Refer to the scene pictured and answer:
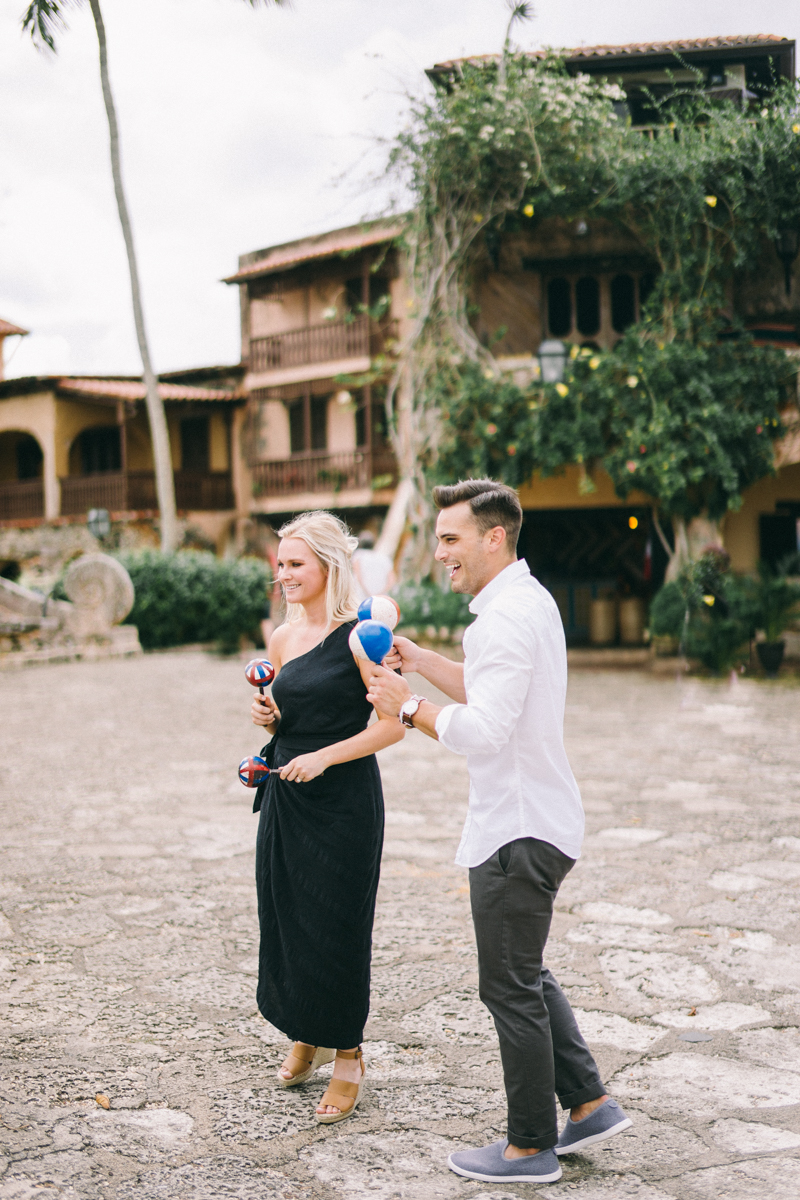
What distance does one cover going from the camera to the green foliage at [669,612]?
44.1 ft

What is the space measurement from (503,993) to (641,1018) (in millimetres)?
1228

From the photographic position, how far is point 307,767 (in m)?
2.96

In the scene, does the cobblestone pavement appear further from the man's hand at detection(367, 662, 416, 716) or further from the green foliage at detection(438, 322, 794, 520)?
the green foliage at detection(438, 322, 794, 520)

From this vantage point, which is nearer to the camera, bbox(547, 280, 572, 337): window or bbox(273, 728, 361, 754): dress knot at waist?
bbox(273, 728, 361, 754): dress knot at waist

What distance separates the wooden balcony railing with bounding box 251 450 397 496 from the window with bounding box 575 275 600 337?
17.7 feet

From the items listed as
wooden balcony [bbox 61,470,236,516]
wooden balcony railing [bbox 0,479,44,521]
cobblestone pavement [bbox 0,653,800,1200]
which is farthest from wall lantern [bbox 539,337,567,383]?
wooden balcony railing [bbox 0,479,44,521]

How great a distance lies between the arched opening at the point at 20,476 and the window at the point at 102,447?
4.60ft

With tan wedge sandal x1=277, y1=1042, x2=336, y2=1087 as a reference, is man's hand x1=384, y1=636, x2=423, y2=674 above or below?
above

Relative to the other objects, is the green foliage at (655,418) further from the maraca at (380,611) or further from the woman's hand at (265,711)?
the maraca at (380,611)

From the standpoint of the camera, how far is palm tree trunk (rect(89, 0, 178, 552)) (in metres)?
19.0

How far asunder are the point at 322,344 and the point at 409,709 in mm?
21350

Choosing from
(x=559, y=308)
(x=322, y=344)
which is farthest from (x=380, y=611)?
(x=322, y=344)

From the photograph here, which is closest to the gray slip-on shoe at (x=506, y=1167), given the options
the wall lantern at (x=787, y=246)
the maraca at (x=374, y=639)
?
the maraca at (x=374, y=639)

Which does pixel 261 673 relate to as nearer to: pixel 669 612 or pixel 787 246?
pixel 669 612
